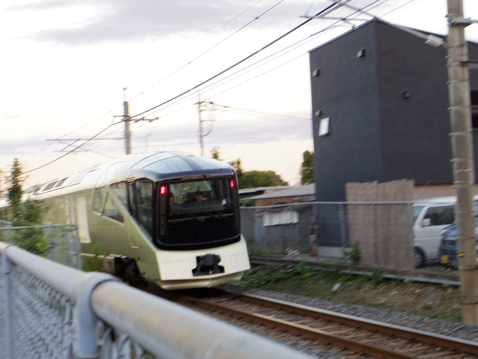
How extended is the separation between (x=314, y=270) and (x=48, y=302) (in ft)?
43.8

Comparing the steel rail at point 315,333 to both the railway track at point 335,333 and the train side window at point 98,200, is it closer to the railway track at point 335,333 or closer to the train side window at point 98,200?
the railway track at point 335,333

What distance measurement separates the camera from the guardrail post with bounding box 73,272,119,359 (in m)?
1.71

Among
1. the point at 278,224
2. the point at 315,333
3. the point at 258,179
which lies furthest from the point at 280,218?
the point at 258,179

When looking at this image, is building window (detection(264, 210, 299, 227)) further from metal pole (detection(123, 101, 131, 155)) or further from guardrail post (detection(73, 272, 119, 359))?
guardrail post (detection(73, 272, 119, 359))

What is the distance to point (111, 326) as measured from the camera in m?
1.64

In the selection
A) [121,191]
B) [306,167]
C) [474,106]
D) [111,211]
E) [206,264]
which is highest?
[474,106]

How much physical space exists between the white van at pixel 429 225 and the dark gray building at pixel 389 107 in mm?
5531

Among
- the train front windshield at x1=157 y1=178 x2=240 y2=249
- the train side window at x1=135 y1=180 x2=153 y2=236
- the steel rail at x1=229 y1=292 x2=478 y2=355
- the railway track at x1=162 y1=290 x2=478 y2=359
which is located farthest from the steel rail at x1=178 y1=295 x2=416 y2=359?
the train side window at x1=135 y1=180 x2=153 y2=236

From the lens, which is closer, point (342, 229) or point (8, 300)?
point (8, 300)

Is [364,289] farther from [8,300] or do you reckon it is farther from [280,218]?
[8,300]

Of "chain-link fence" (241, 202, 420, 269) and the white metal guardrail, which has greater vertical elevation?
the white metal guardrail

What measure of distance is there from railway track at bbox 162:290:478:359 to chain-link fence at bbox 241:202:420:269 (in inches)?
142

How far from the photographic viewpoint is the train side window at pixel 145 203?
488 inches

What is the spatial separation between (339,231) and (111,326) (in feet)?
46.1
